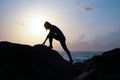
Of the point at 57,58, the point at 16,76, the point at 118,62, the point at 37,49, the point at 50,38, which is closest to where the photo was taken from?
the point at 16,76

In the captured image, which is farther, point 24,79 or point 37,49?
point 37,49

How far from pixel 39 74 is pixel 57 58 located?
205 cm

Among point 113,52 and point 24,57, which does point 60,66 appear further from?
point 113,52

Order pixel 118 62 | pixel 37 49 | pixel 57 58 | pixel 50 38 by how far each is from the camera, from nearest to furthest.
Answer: pixel 37 49 < pixel 57 58 < pixel 50 38 < pixel 118 62

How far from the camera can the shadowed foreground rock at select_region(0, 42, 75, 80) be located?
13.5 m

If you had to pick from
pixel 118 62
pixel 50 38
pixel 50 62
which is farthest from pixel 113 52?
pixel 50 62

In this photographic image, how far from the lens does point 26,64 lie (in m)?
14.0

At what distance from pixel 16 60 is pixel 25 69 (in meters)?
0.57

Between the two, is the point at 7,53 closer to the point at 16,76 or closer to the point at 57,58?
the point at 16,76

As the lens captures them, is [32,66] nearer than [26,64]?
No

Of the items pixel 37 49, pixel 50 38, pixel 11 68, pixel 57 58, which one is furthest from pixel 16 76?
pixel 50 38

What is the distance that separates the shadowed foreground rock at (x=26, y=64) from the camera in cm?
1355

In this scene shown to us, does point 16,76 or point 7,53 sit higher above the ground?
point 7,53

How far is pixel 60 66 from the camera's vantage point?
15133 mm
